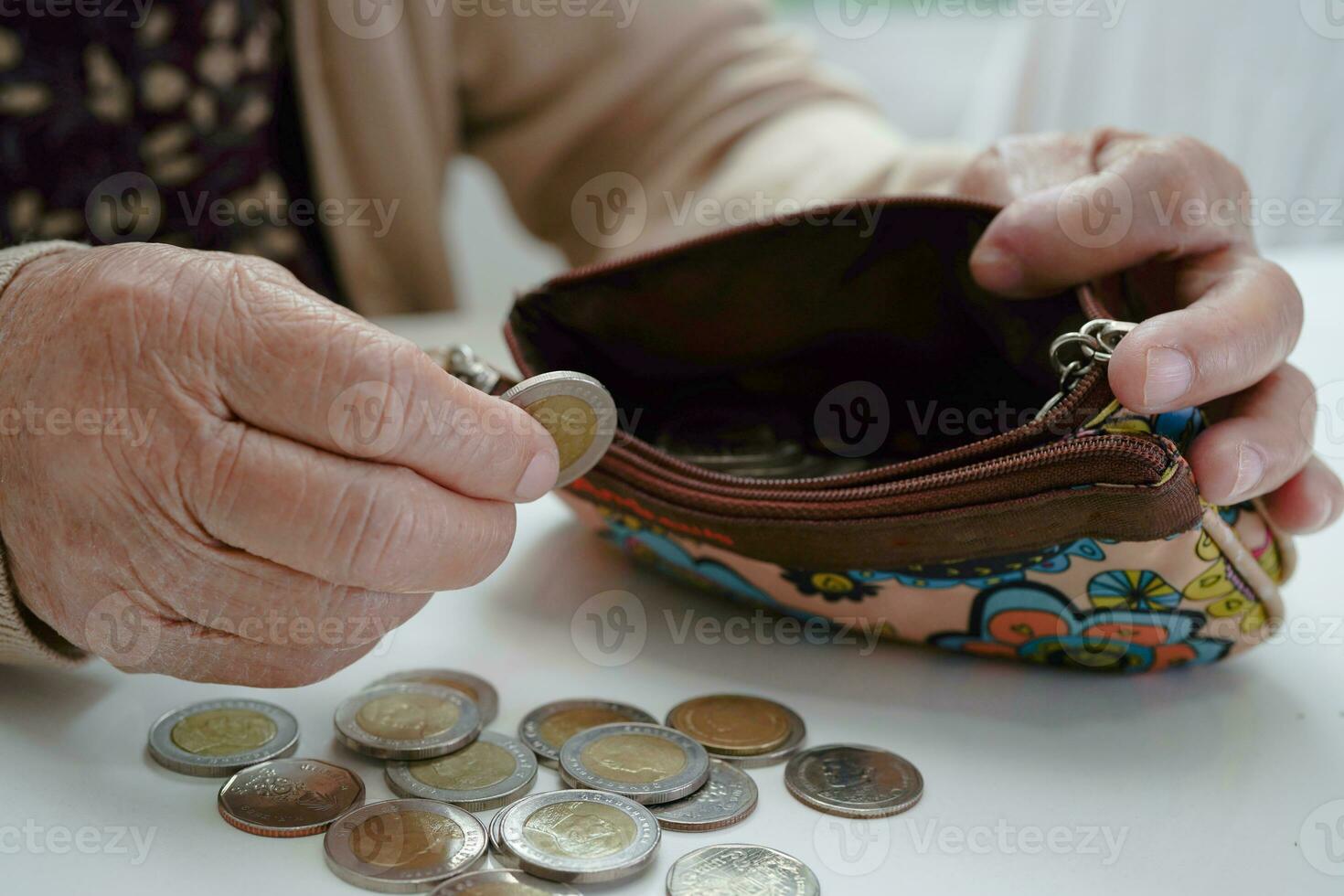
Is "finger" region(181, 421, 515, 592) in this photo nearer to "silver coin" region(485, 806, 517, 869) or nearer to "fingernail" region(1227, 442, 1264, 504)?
"silver coin" region(485, 806, 517, 869)

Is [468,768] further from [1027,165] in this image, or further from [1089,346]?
[1027,165]

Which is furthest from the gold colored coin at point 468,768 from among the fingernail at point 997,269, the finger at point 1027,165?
the finger at point 1027,165

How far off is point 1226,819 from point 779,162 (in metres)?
1.10

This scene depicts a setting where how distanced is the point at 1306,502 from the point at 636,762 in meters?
0.54

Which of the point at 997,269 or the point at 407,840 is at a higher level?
the point at 997,269

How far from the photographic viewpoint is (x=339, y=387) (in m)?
0.62

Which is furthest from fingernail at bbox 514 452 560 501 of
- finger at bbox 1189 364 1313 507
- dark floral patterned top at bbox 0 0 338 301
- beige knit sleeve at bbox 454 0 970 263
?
beige knit sleeve at bbox 454 0 970 263

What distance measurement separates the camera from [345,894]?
1.91ft

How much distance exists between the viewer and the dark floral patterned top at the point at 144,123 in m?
1.19

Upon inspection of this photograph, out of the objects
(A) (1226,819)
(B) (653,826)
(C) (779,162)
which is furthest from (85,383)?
(C) (779,162)

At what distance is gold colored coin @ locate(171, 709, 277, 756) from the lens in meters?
0.70

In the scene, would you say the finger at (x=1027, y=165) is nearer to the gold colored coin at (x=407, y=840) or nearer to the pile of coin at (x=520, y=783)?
the pile of coin at (x=520, y=783)
